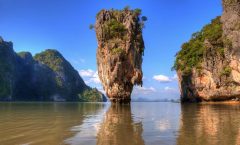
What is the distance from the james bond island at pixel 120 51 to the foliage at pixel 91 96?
102437mm

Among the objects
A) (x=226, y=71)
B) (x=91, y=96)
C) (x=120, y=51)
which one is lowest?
(x=91, y=96)

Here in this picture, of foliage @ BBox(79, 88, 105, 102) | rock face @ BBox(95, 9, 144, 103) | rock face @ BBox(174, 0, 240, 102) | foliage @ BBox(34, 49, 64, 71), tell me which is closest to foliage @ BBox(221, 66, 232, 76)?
rock face @ BBox(174, 0, 240, 102)

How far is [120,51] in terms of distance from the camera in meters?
39.7

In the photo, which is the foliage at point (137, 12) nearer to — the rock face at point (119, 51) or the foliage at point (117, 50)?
the rock face at point (119, 51)

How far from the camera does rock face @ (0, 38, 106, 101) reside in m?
128

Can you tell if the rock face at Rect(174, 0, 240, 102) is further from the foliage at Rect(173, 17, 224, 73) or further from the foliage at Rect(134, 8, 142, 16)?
the foliage at Rect(134, 8, 142, 16)

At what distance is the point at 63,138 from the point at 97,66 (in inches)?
1504

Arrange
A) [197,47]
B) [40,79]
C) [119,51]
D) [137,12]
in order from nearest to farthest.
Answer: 1. [119,51]
2. [137,12]
3. [197,47]
4. [40,79]

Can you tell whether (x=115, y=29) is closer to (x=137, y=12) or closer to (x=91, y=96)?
(x=137, y=12)

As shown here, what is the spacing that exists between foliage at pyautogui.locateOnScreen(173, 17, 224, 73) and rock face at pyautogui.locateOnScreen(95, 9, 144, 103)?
32.0 ft

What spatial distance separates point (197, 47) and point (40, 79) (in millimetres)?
117471

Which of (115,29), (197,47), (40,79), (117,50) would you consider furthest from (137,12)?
(40,79)

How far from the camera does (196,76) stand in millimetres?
45344

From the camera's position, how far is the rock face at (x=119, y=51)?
1591 inches
